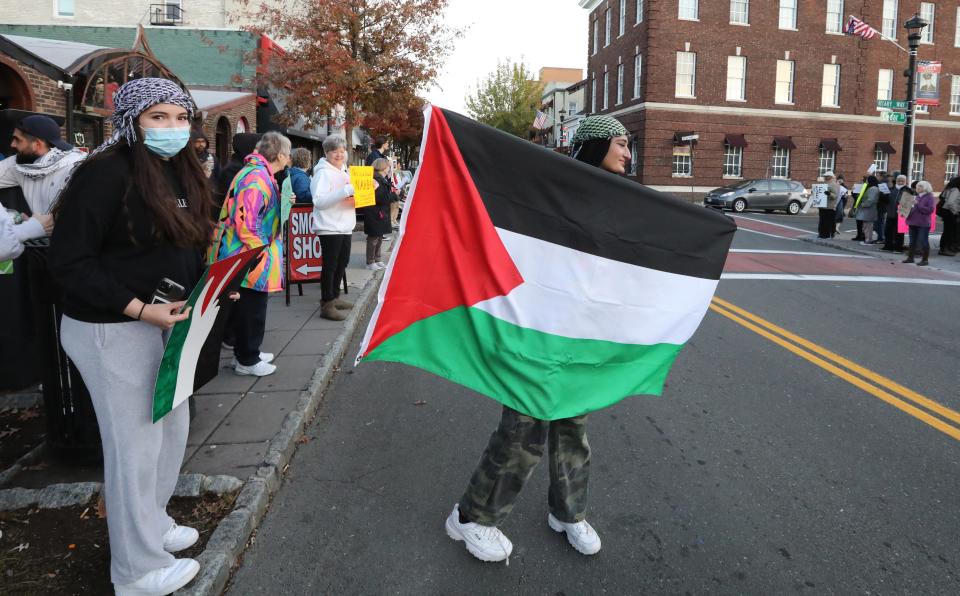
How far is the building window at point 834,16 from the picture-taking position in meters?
38.1

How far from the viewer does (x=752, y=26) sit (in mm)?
37312

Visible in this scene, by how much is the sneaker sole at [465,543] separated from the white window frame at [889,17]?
44.8 metres

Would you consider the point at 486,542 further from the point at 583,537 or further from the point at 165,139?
the point at 165,139

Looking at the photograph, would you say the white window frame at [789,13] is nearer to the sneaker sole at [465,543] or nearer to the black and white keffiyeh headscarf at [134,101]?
the sneaker sole at [465,543]

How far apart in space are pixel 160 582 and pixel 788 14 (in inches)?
1685

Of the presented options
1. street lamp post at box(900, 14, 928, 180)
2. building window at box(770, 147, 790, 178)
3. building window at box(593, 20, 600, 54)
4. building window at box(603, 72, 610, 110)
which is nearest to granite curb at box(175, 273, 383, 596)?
street lamp post at box(900, 14, 928, 180)

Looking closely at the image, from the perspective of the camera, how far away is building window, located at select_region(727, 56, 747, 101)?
1481 inches

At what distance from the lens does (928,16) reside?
39.8 m

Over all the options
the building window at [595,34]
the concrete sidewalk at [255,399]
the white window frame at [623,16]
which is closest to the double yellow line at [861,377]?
the concrete sidewalk at [255,399]

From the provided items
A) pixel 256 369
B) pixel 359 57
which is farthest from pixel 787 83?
pixel 256 369

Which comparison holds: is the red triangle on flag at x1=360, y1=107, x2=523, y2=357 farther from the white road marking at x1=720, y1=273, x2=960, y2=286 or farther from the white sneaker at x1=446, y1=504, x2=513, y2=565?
the white road marking at x1=720, y1=273, x2=960, y2=286

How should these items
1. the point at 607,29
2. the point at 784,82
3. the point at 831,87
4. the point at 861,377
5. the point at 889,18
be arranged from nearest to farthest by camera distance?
the point at 861,377
the point at 784,82
the point at 889,18
the point at 831,87
the point at 607,29

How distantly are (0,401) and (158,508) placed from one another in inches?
116

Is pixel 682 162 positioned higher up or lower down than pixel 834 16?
lower down
